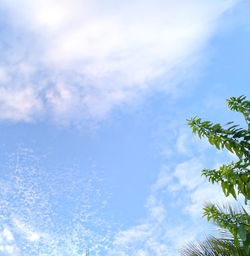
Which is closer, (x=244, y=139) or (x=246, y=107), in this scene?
(x=244, y=139)

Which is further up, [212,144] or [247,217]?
[212,144]

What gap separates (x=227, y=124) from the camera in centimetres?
396

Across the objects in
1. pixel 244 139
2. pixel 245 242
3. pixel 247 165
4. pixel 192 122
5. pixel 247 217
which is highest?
pixel 192 122

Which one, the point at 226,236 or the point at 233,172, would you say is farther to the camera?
the point at 226,236

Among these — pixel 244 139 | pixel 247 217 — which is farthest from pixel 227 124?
pixel 247 217

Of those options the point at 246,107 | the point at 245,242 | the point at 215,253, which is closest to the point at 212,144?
the point at 246,107

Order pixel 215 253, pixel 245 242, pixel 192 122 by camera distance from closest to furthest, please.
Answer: pixel 245 242 < pixel 192 122 < pixel 215 253

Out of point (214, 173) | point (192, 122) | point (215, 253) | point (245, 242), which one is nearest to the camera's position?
point (245, 242)

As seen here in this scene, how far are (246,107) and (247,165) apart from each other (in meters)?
0.75

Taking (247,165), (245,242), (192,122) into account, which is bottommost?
(245,242)

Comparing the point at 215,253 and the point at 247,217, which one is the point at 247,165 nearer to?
the point at 247,217

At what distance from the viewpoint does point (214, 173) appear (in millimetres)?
3898

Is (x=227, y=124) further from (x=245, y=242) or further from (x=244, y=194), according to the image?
(x=245, y=242)

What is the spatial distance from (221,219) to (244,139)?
0.82m
